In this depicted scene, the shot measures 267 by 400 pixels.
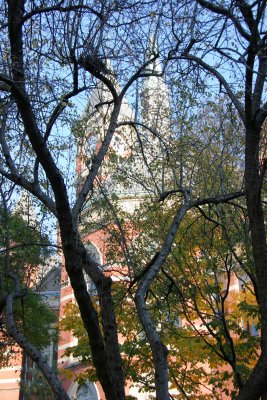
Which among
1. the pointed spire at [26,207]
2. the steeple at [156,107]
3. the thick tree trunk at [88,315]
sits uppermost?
the steeple at [156,107]

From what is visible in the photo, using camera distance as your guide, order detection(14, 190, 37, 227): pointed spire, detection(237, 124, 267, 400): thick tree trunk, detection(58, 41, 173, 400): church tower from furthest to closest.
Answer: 1. detection(14, 190, 37, 227): pointed spire
2. detection(58, 41, 173, 400): church tower
3. detection(237, 124, 267, 400): thick tree trunk

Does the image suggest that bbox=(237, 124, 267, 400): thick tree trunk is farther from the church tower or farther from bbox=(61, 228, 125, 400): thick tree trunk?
the church tower

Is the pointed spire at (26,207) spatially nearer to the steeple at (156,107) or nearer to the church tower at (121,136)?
the church tower at (121,136)

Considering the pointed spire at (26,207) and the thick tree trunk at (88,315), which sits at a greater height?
the pointed spire at (26,207)

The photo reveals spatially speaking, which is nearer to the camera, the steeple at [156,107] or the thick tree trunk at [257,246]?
the thick tree trunk at [257,246]

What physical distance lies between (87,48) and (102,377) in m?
4.07

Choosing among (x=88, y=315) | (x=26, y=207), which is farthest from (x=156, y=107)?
(x=88, y=315)

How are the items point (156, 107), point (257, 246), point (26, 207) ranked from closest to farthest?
1. point (257, 246)
2. point (156, 107)
3. point (26, 207)

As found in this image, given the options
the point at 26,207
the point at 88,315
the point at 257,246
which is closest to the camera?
the point at 88,315

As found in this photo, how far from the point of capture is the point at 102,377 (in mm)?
6223

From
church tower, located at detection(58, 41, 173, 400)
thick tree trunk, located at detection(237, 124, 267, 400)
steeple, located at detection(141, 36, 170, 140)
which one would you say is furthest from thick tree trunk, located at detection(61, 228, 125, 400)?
steeple, located at detection(141, 36, 170, 140)

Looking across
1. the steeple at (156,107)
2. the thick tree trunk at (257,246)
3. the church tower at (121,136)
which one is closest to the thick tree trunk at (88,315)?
the thick tree trunk at (257,246)

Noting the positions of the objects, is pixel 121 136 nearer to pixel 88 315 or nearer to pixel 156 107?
pixel 156 107

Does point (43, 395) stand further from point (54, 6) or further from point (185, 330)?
point (54, 6)
